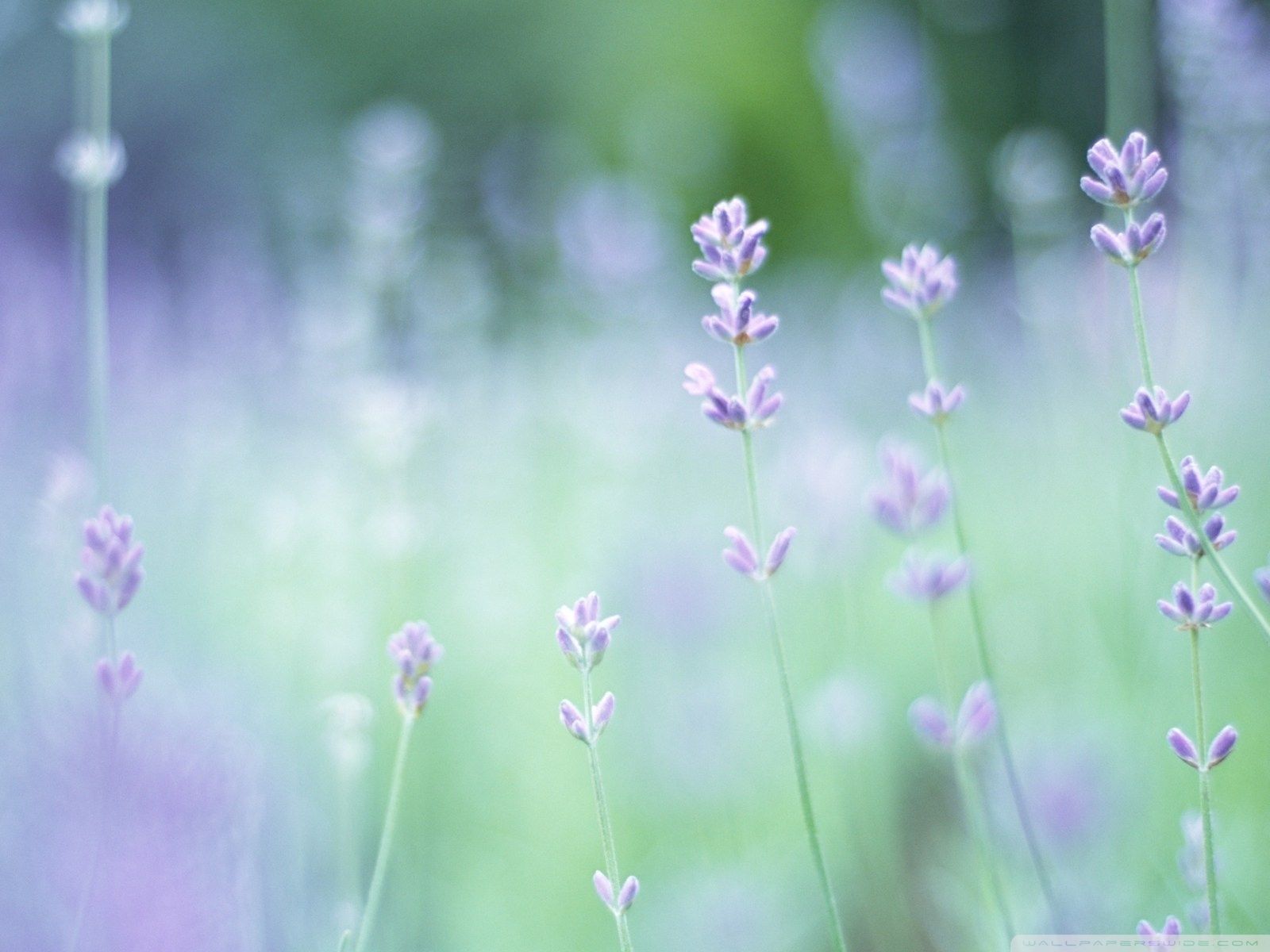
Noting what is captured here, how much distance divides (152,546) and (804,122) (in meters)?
5.62

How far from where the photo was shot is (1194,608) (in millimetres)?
576

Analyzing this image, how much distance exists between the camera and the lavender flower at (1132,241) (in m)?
0.58

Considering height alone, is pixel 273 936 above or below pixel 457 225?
below

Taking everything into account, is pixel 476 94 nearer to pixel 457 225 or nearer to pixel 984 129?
pixel 457 225

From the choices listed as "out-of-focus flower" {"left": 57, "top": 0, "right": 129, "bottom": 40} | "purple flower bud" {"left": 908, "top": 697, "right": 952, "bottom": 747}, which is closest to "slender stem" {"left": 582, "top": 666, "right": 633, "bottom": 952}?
"purple flower bud" {"left": 908, "top": 697, "right": 952, "bottom": 747}

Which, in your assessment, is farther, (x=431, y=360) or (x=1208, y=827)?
(x=431, y=360)

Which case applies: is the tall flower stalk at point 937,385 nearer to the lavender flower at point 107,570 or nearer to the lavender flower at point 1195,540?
the lavender flower at point 1195,540

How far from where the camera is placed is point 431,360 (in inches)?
98.1

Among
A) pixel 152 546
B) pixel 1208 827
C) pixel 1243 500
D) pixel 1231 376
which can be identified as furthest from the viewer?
pixel 1231 376

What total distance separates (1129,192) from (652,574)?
3.31 feet

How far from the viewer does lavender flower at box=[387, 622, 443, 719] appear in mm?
660

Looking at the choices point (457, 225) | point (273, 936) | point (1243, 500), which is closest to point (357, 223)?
point (273, 936)

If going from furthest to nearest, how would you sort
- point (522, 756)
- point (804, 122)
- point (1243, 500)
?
point (804, 122) < point (1243, 500) < point (522, 756)

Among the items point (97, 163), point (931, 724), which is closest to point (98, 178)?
point (97, 163)
